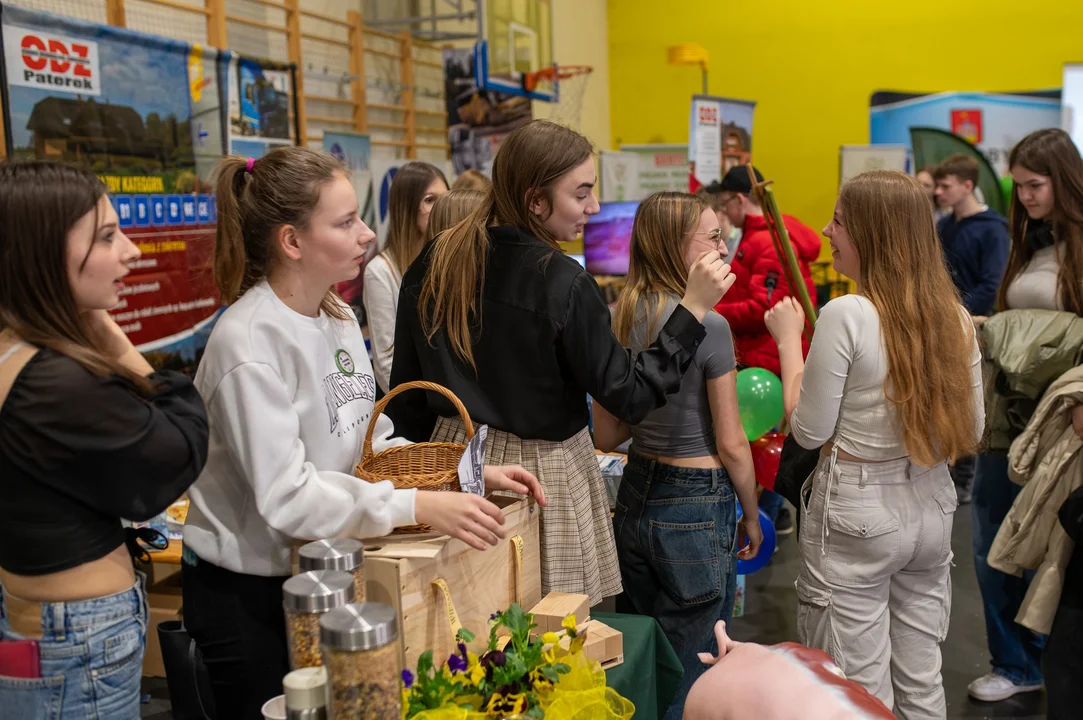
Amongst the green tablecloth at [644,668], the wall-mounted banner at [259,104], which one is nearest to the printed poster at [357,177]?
the wall-mounted banner at [259,104]

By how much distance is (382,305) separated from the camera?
3209mm

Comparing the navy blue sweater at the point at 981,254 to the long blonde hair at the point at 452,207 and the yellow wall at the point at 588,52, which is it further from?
the yellow wall at the point at 588,52

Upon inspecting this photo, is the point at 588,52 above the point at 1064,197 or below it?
above

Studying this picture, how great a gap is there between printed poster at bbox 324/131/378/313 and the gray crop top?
307 cm

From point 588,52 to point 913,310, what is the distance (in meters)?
8.27

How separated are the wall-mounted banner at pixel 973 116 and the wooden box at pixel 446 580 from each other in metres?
8.33

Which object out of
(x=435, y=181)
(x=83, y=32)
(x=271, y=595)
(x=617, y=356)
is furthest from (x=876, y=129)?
(x=271, y=595)

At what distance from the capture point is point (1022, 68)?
8734 mm

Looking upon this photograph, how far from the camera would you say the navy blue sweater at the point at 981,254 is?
4.50 metres

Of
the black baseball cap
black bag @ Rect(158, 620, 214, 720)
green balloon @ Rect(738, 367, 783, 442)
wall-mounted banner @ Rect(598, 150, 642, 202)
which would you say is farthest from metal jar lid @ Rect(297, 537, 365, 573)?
wall-mounted banner @ Rect(598, 150, 642, 202)

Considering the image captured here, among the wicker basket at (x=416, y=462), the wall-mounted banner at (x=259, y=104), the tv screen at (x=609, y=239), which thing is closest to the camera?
the wicker basket at (x=416, y=462)

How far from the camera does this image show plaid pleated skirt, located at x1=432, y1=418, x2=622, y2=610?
5.66 ft

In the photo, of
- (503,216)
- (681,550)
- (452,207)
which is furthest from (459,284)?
(452,207)

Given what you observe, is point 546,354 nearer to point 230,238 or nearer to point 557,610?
point 557,610
